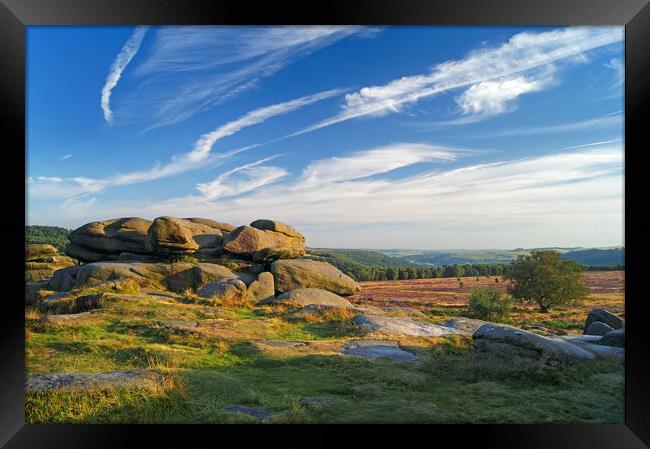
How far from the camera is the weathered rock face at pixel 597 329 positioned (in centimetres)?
1191

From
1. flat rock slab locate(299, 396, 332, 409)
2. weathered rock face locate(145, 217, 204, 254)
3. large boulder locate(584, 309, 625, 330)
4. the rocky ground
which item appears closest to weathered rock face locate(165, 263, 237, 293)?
weathered rock face locate(145, 217, 204, 254)

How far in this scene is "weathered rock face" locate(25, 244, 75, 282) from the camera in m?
23.5

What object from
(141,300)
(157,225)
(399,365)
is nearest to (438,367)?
(399,365)

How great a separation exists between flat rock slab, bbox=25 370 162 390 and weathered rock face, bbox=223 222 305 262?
48.6ft

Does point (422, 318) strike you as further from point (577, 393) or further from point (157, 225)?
point (157, 225)

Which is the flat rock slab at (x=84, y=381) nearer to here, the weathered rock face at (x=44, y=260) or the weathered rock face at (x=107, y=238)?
the weathered rock face at (x=107, y=238)

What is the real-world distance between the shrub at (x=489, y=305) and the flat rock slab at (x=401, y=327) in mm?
5151

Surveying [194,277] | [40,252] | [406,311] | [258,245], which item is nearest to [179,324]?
[194,277]

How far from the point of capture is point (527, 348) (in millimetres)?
7730

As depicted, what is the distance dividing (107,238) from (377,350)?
18894 mm

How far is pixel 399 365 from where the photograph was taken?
8414 millimetres

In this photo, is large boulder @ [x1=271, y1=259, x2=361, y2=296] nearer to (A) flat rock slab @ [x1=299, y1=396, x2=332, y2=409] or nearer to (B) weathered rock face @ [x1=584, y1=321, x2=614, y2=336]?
(B) weathered rock face @ [x1=584, y1=321, x2=614, y2=336]

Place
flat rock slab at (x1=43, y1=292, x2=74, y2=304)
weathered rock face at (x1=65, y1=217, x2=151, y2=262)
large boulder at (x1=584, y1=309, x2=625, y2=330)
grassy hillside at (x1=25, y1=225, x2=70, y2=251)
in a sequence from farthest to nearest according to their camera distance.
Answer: grassy hillside at (x1=25, y1=225, x2=70, y2=251) < weathered rock face at (x1=65, y1=217, x2=151, y2=262) < flat rock slab at (x1=43, y1=292, x2=74, y2=304) < large boulder at (x1=584, y1=309, x2=625, y2=330)

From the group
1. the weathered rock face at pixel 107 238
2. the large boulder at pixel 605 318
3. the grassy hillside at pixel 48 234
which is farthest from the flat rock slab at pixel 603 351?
the grassy hillside at pixel 48 234
